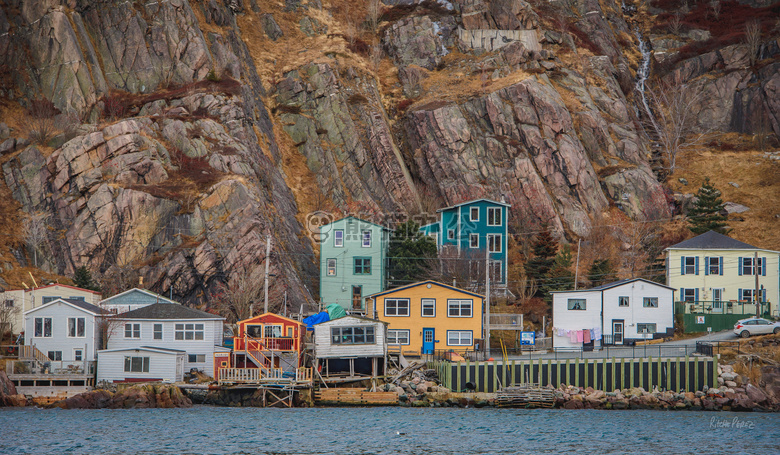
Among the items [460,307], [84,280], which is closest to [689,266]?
[460,307]

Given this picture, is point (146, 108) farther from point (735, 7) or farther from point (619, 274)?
point (735, 7)

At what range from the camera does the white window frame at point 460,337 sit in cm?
6291

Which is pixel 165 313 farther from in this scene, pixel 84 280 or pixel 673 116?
pixel 673 116

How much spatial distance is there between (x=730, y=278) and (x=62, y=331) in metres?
54.3

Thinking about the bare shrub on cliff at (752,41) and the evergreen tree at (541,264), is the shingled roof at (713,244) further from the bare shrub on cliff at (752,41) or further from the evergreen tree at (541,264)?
the bare shrub on cliff at (752,41)

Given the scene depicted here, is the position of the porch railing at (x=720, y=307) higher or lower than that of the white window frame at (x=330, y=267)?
lower

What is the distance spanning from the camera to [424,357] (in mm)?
62125

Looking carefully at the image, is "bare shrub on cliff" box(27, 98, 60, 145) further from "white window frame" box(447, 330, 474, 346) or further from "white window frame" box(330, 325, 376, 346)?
"white window frame" box(447, 330, 474, 346)

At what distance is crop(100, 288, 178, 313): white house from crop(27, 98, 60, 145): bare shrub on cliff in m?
25.3

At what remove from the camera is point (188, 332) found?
192ft

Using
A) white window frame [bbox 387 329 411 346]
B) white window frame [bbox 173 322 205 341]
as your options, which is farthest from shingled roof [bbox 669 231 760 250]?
white window frame [bbox 173 322 205 341]

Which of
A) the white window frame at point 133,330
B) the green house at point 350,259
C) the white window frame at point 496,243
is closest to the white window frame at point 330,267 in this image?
the green house at point 350,259

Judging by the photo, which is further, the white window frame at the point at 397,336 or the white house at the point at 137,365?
the white window frame at the point at 397,336

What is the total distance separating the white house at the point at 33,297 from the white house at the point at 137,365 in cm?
871
